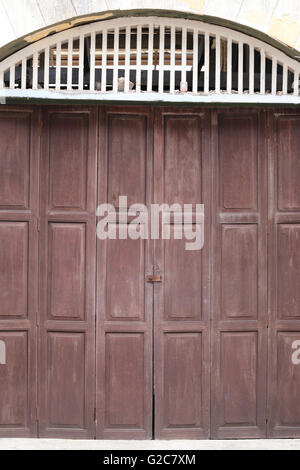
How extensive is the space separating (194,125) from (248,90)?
0.56 meters

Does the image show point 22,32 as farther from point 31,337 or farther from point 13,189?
point 31,337

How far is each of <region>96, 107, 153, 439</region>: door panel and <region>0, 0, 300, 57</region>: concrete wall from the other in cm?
87

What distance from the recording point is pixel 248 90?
572cm

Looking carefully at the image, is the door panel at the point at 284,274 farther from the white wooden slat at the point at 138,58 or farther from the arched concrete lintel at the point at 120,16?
the white wooden slat at the point at 138,58

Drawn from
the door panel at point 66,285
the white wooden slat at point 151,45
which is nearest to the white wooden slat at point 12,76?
the white wooden slat at point 151,45

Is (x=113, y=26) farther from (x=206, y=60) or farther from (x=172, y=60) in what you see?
(x=206, y=60)

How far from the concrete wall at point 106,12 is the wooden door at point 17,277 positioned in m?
0.74

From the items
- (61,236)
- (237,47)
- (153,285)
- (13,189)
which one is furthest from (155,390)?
→ (237,47)

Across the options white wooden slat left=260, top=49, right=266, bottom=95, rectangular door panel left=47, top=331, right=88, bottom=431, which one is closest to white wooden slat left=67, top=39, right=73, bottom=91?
white wooden slat left=260, top=49, right=266, bottom=95

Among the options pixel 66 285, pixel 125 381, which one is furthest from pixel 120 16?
pixel 125 381

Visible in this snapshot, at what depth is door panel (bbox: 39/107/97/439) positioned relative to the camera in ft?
19.0

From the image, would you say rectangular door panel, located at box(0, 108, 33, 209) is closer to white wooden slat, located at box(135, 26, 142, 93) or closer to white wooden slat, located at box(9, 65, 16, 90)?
white wooden slat, located at box(9, 65, 16, 90)

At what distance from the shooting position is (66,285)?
5.82m

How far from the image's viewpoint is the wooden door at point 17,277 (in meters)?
5.78
